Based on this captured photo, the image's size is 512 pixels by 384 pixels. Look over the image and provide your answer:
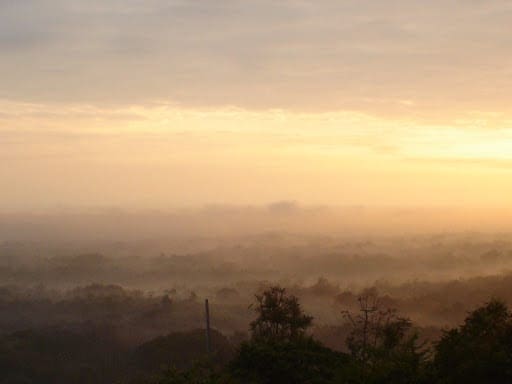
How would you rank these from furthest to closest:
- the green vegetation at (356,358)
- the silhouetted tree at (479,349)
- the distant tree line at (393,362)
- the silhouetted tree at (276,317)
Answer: the silhouetted tree at (276,317) < the silhouetted tree at (479,349) < the green vegetation at (356,358) < the distant tree line at (393,362)

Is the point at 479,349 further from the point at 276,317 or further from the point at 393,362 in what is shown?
the point at 276,317

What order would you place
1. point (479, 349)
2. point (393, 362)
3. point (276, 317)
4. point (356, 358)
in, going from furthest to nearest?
point (276, 317)
point (356, 358)
point (479, 349)
point (393, 362)

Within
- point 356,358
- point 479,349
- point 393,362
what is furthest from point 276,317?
point 393,362

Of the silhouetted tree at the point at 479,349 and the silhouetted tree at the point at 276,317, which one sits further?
the silhouetted tree at the point at 276,317

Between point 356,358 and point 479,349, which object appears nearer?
point 479,349

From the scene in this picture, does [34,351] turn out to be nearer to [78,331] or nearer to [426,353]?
[78,331]

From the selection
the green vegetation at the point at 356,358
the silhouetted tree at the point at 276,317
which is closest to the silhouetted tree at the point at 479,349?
the green vegetation at the point at 356,358

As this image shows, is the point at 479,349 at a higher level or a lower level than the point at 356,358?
higher

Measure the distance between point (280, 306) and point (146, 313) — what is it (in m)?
143

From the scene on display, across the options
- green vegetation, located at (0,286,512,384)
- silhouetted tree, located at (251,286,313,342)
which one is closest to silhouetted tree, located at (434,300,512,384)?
green vegetation, located at (0,286,512,384)

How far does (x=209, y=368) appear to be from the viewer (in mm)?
31234

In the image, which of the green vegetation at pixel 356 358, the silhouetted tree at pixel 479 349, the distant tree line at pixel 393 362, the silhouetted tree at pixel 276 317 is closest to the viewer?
the distant tree line at pixel 393 362

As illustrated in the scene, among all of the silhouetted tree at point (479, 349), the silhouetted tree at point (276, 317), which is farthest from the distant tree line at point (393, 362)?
the silhouetted tree at point (276, 317)

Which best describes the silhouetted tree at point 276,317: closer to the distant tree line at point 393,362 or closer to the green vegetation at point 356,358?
the green vegetation at point 356,358
